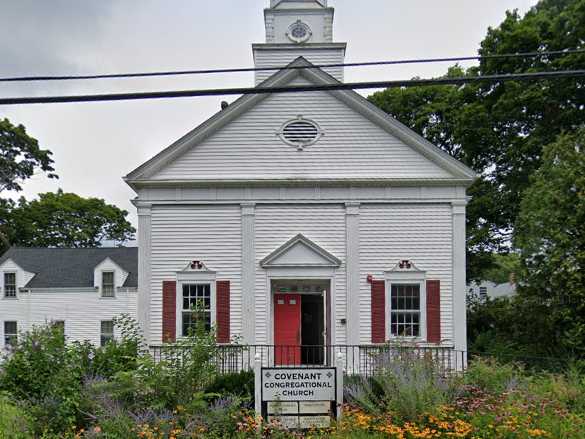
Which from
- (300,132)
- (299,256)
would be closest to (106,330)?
(299,256)

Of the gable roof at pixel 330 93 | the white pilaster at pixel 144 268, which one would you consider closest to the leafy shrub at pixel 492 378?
the gable roof at pixel 330 93

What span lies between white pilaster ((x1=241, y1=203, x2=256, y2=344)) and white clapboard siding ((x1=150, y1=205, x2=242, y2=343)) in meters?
0.14

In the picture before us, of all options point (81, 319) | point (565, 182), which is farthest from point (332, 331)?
point (81, 319)

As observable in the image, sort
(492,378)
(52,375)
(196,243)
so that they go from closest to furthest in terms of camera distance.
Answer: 1. (52,375)
2. (492,378)
3. (196,243)

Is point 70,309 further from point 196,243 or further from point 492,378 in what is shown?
point 492,378

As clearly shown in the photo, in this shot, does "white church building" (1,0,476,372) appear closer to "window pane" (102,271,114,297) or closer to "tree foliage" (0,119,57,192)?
"window pane" (102,271,114,297)

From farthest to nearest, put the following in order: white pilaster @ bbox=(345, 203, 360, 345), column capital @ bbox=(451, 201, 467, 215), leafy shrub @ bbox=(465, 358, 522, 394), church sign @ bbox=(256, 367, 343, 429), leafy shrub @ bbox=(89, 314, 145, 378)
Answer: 1. column capital @ bbox=(451, 201, 467, 215)
2. white pilaster @ bbox=(345, 203, 360, 345)
3. leafy shrub @ bbox=(89, 314, 145, 378)
4. leafy shrub @ bbox=(465, 358, 522, 394)
5. church sign @ bbox=(256, 367, 343, 429)

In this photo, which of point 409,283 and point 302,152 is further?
point 302,152

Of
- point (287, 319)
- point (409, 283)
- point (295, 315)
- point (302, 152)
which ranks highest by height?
point (302, 152)

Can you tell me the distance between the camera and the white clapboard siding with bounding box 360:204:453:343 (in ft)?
43.7

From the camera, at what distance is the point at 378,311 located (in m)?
13.1

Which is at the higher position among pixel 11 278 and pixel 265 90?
pixel 265 90

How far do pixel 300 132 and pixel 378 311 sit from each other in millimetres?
5166

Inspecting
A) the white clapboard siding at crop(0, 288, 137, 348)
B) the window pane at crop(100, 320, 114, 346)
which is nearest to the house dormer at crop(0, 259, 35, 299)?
the white clapboard siding at crop(0, 288, 137, 348)
